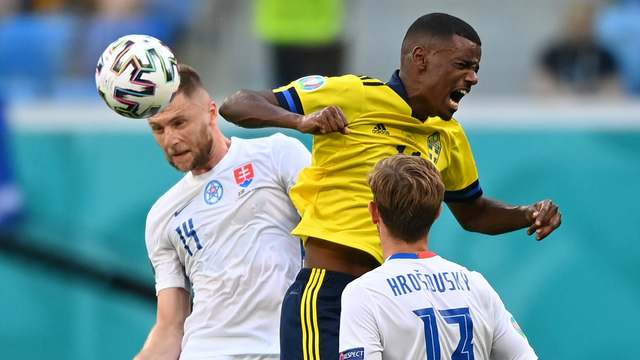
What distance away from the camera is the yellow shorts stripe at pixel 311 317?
4.11 metres

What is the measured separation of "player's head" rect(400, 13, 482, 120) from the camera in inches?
169

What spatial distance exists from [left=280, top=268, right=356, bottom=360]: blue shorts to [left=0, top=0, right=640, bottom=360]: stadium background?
14.1 ft

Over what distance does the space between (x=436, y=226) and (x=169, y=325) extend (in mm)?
3779

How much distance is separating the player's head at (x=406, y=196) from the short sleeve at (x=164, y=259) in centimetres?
176

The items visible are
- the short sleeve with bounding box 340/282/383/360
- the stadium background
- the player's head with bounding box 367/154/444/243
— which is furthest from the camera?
the stadium background

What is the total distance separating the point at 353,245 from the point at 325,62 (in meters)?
4.74

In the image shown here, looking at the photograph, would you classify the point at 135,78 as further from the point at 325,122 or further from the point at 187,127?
the point at 325,122

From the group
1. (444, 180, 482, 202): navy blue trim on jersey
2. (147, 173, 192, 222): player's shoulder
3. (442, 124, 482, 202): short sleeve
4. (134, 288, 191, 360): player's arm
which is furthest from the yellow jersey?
(134, 288, 191, 360): player's arm

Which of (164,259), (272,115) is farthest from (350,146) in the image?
(164,259)

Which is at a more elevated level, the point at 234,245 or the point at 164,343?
the point at 234,245

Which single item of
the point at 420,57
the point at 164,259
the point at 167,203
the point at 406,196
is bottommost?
the point at 164,259

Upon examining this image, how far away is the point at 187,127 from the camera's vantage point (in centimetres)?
495

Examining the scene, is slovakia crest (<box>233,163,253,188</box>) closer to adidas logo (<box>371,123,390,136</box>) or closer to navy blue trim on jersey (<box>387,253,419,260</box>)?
adidas logo (<box>371,123,390,136</box>)

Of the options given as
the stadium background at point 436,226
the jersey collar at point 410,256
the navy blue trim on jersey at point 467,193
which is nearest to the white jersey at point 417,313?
the jersey collar at point 410,256
